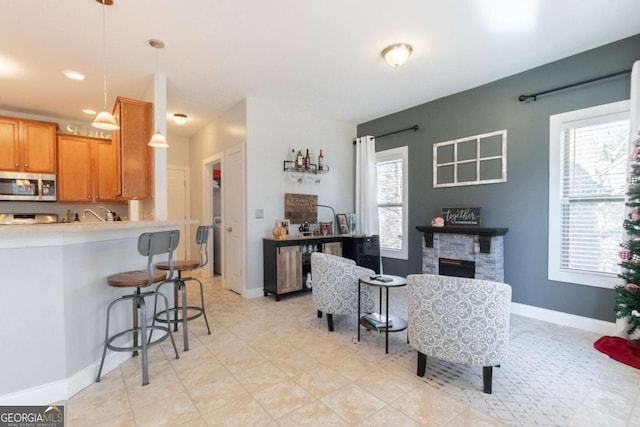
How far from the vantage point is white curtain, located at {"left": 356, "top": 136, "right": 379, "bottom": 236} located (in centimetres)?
521

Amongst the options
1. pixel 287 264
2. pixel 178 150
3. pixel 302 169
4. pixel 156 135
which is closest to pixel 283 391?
pixel 287 264

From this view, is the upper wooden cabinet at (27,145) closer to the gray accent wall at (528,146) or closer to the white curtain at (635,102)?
the gray accent wall at (528,146)

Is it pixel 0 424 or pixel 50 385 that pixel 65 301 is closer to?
pixel 50 385

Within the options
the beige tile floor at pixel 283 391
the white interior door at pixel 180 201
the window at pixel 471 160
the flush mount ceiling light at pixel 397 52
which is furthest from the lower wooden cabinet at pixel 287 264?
the white interior door at pixel 180 201

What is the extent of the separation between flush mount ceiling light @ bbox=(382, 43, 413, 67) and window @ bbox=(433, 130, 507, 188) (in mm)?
1673

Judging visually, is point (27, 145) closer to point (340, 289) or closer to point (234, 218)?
point (234, 218)

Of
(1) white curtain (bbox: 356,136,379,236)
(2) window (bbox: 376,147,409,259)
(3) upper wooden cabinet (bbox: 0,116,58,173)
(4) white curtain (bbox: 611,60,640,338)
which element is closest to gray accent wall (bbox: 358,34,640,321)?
(4) white curtain (bbox: 611,60,640,338)

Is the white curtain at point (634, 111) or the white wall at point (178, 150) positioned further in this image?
the white wall at point (178, 150)

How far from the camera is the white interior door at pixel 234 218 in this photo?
450 centimetres

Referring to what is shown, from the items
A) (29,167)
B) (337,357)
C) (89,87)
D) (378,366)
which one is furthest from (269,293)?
(29,167)

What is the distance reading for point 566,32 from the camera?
282 centimetres

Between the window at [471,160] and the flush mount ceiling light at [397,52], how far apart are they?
1673mm

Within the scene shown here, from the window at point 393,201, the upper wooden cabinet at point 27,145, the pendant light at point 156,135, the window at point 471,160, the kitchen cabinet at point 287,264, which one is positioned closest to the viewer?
the pendant light at point 156,135

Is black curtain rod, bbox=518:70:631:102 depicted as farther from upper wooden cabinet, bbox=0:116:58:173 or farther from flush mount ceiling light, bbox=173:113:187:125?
upper wooden cabinet, bbox=0:116:58:173
